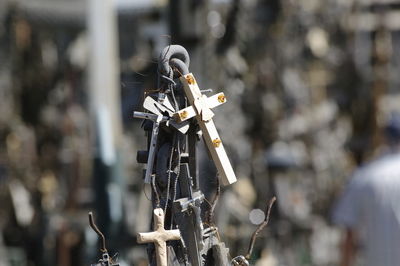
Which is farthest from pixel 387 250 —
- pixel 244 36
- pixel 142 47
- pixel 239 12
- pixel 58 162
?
pixel 58 162

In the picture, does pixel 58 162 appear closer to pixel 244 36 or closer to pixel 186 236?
pixel 244 36

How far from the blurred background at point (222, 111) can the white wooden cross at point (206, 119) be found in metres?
1.75

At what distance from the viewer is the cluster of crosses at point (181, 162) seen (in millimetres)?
2814

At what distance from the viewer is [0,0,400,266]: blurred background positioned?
6184 mm

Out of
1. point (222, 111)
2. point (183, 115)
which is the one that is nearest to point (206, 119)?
point (183, 115)

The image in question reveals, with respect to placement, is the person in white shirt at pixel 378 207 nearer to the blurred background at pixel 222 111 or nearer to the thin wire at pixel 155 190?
the blurred background at pixel 222 111

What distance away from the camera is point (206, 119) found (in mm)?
2854

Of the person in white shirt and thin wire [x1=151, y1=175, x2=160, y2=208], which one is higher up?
thin wire [x1=151, y1=175, x2=160, y2=208]

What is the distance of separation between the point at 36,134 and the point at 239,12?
532 cm

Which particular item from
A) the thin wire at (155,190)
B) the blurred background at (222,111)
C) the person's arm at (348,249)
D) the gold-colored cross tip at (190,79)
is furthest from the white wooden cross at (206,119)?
the person's arm at (348,249)

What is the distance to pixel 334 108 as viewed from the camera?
1192 centimetres

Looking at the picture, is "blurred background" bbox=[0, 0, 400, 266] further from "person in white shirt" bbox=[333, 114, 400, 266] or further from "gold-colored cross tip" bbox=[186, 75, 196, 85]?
"gold-colored cross tip" bbox=[186, 75, 196, 85]

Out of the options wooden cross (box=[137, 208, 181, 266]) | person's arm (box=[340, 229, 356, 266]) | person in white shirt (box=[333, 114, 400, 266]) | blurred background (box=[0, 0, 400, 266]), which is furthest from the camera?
blurred background (box=[0, 0, 400, 266])

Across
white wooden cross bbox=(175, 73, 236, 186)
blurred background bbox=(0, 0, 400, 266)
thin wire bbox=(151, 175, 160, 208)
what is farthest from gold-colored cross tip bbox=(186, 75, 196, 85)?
blurred background bbox=(0, 0, 400, 266)
